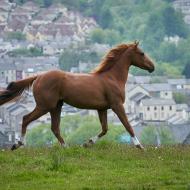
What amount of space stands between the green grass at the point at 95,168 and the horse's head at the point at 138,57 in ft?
3.95

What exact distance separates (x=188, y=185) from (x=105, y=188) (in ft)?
2.37

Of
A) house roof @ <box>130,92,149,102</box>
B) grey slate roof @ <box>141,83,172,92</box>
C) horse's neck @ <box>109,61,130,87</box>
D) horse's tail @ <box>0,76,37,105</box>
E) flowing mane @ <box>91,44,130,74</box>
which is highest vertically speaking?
flowing mane @ <box>91,44,130,74</box>

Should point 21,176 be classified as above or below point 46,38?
above

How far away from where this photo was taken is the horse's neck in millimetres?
15688

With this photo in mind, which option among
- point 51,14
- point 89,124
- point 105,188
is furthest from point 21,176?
point 51,14

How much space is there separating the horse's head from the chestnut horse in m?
0.19

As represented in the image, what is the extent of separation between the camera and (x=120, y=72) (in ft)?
51.8

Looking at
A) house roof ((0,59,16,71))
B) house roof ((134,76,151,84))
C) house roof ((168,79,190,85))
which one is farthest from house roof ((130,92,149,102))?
house roof ((0,59,16,71))

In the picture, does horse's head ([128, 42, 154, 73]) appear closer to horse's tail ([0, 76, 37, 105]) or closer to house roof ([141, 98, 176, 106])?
horse's tail ([0, 76, 37, 105])

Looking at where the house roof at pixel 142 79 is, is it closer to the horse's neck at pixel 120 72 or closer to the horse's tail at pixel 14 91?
the horse's neck at pixel 120 72

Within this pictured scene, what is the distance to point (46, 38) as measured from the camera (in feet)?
516

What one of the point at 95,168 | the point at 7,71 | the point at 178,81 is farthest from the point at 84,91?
the point at 7,71

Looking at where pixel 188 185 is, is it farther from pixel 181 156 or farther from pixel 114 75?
pixel 114 75

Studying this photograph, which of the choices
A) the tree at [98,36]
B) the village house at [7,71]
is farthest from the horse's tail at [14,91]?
the tree at [98,36]
